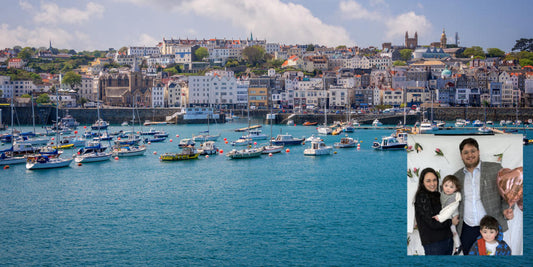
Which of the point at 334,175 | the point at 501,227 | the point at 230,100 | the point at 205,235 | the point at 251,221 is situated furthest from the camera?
the point at 230,100

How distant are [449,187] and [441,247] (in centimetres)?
61

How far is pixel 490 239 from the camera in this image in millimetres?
5215

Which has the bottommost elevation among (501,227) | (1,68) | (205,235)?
(205,235)

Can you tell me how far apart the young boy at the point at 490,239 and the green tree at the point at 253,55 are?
91.4 metres

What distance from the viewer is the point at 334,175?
23.5 m

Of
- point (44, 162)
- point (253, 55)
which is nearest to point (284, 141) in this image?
point (44, 162)

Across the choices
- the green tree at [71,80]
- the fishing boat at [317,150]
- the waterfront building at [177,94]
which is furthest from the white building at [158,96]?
the fishing boat at [317,150]

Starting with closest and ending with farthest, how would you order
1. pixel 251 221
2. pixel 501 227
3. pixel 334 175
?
pixel 501 227 < pixel 251 221 < pixel 334 175

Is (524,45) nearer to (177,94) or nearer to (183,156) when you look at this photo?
(177,94)

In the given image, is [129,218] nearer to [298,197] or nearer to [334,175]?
[298,197]

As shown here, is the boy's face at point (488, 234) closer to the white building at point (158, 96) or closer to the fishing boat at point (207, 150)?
the fishing boat at point (207, 150)

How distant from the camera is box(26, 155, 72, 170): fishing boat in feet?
84.7

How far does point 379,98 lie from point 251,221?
56.3 m

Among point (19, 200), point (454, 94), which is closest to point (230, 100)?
point (454, 94)
